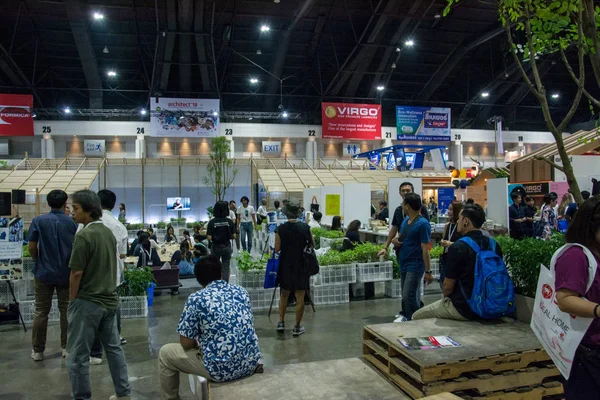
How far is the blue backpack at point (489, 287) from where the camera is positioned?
3299 mm

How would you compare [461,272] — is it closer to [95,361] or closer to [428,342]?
[428,342]

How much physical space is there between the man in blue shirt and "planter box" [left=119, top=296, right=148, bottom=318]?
10.9 feet

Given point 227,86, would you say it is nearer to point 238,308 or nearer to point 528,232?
point 528,232

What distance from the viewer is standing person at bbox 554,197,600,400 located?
1793 mm

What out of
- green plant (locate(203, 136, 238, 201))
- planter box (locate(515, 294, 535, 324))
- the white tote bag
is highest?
green plant (locate(203, 136, 238, 201))

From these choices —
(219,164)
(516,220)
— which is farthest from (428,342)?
(219,164)

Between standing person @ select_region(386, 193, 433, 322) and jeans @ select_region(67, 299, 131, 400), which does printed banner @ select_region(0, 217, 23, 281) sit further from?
standing person @ select_region(386, 193, 433, 322)

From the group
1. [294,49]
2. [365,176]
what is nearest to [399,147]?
[365,176]

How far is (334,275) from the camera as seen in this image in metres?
6.52

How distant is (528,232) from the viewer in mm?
8438

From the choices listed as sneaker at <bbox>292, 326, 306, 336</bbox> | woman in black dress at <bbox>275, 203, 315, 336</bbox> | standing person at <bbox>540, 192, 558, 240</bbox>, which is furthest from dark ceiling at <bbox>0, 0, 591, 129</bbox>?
sneaker at <bbox>292, 326, 306, 336</bbox>

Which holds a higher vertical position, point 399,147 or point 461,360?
point 399,147

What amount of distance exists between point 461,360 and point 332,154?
2727 centimetres

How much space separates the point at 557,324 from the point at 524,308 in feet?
6.11
